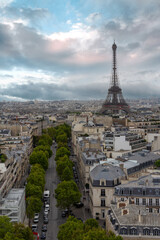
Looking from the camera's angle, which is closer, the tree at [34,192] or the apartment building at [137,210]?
the apartment building at [137,210]

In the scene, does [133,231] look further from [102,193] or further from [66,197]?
[66,197]

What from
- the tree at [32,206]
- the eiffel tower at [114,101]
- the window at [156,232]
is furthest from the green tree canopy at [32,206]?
the eiffel tower at [114,101]

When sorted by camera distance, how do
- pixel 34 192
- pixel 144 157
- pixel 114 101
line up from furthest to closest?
pixel 114 101, pixel 144 157, pixel 34 192

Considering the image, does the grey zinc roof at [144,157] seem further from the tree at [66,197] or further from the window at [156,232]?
the window at [156,232]

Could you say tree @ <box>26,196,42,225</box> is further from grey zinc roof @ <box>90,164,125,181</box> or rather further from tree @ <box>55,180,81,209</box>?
grey zinc roof @ <box>90,164,125,181</box>

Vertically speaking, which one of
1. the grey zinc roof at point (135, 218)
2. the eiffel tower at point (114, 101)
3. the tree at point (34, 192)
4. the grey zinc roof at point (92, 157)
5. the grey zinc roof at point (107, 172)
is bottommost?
the grey zinc roof at point (135, 218)

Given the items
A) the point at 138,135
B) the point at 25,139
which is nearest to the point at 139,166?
the point at 138,135

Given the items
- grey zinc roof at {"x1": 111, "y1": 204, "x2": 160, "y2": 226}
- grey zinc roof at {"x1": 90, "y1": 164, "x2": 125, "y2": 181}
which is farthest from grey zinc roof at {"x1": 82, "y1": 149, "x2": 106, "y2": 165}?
grey zinc roof at {"x1": 111, "y1": 204, "x2": 160, "y2": 226}

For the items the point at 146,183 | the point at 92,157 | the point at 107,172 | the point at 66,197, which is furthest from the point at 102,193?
the point at 92,157
